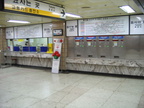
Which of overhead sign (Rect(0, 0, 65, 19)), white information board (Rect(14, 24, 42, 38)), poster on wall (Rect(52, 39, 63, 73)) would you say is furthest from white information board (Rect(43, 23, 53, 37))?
overhead sign (Rect(0, 0, 65, 19))

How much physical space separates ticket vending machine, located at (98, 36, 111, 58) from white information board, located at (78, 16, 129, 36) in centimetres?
31

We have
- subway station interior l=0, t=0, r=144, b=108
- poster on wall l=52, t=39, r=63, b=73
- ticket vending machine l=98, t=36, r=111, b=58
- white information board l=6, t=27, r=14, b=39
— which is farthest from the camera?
white information board l=6, t=27, r=14, b=39

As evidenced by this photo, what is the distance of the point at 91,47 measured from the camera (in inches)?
310

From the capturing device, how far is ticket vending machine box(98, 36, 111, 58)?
293 inches

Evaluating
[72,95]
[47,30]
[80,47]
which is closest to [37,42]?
[47,30]

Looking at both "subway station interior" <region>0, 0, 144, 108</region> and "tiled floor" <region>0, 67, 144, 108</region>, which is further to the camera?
"subway station interior" <region>0, 0, 144, 108</region>

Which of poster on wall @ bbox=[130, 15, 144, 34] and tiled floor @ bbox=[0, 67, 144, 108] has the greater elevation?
poster on wall @ bbox=[130, 15, 144, 34]

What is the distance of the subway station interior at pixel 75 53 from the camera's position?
4.25 meters

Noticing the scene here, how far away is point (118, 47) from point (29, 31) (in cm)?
582

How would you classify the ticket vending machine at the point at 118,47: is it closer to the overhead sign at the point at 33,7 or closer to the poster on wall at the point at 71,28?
the poster on wall at the point at 71,28

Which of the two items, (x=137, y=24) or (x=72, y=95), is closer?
(x=72, y=95)

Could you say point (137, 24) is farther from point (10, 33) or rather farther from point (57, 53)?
point (10, 33)

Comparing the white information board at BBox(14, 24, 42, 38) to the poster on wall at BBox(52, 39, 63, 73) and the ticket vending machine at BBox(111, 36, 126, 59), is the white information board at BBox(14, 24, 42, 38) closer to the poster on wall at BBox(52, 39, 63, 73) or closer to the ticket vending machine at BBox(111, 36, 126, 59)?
the poster on wall at BBox(52, 39, 63, 73)

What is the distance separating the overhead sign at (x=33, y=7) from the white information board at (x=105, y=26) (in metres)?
3.00
